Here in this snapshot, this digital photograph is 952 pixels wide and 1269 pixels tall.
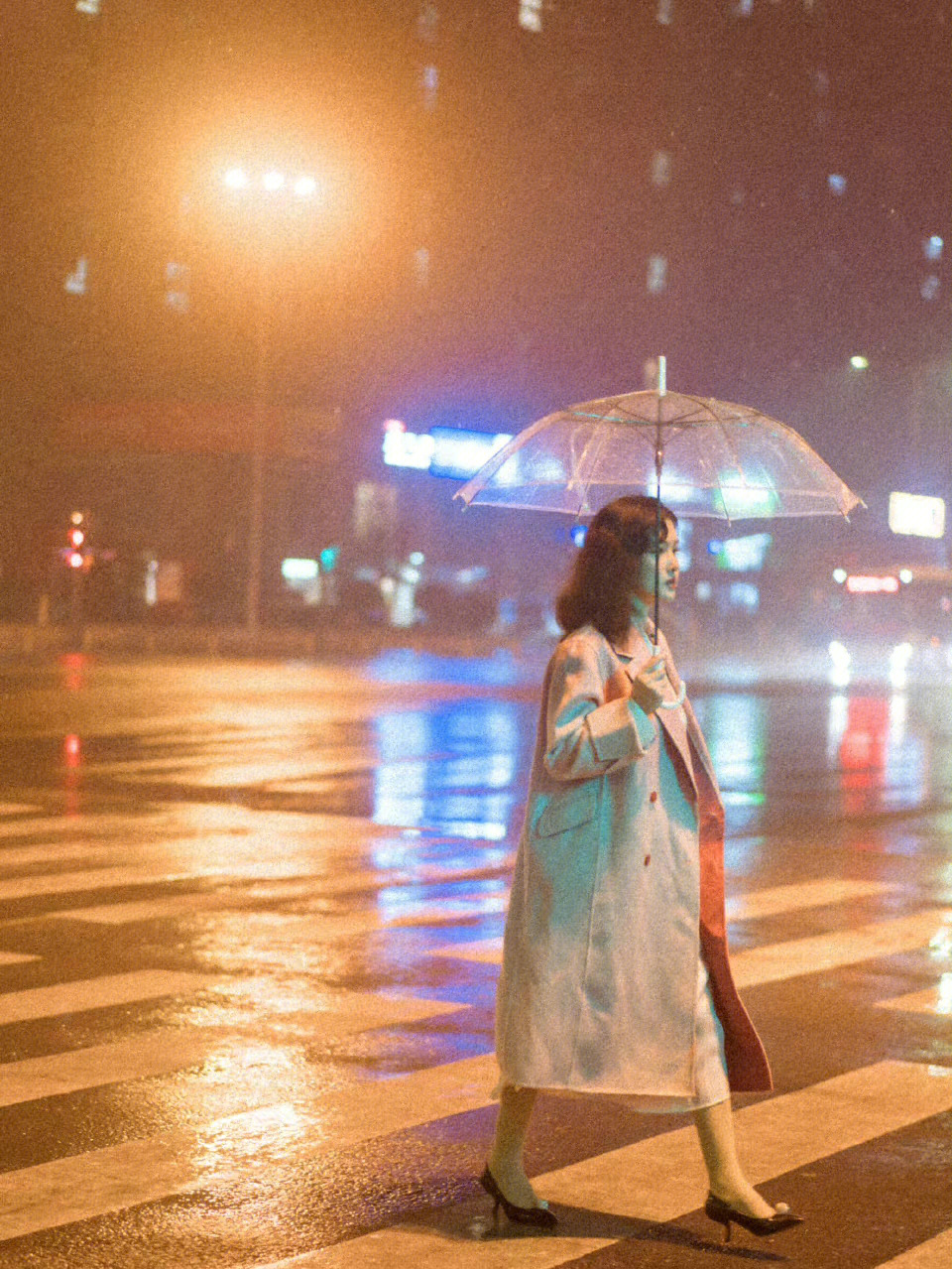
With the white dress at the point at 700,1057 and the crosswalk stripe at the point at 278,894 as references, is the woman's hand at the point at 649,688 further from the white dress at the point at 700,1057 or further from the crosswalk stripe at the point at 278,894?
the crosswalk stripe at the point at 278,894

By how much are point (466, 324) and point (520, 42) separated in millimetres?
8313

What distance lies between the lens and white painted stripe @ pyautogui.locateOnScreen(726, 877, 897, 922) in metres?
10.5

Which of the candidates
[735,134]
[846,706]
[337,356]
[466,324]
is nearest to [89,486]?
[337,356]

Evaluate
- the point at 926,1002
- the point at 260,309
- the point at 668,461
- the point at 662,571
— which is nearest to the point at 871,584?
the point at 260,309

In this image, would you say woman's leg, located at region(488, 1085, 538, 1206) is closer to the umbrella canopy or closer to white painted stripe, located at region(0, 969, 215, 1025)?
the umbrella canopy

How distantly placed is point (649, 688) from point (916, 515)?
51696 millimetres

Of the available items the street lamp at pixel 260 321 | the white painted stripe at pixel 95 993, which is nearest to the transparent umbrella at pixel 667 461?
the white painted stripe at pixel 95 993

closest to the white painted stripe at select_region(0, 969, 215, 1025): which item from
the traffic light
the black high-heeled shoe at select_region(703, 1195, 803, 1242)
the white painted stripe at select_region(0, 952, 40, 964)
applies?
the white painted stripe at select_region(0, 952, 40, 964)

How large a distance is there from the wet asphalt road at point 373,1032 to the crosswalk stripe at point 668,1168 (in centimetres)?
1

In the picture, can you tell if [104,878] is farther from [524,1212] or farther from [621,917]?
[621,917]

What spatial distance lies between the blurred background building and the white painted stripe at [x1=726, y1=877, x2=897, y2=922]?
32712 mm

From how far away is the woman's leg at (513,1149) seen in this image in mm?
4883

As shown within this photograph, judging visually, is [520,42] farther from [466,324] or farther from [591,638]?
[591,638]

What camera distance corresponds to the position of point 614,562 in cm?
491
